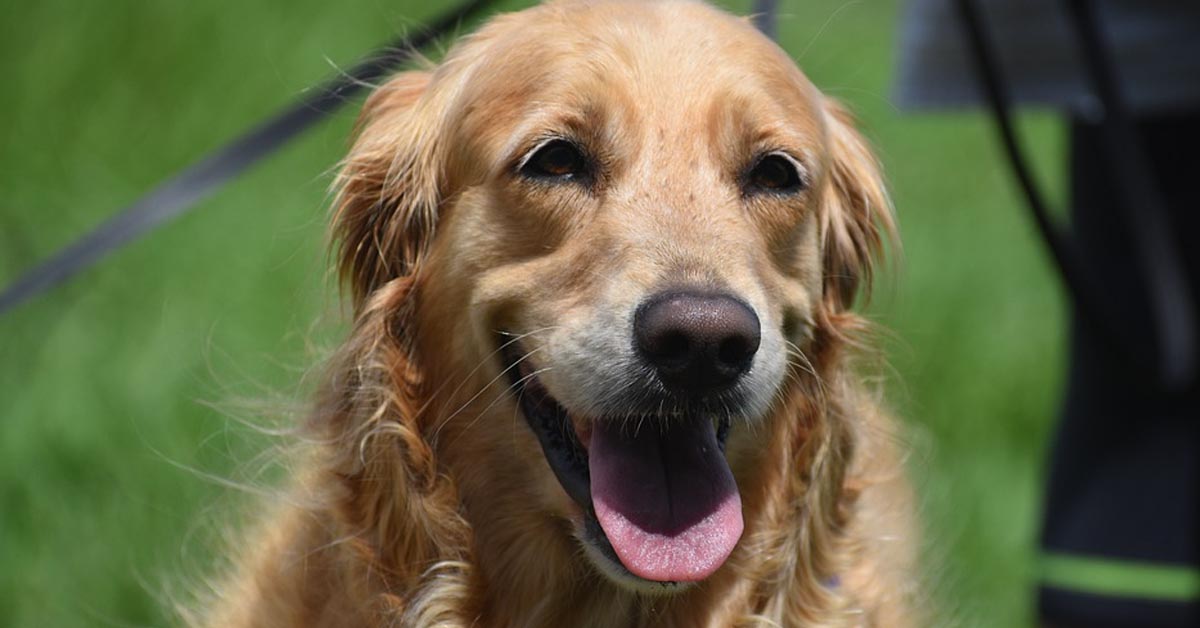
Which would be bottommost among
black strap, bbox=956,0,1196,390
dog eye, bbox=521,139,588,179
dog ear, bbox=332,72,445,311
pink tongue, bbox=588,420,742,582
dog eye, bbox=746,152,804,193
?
black strap, bbox=956,0,1196,390

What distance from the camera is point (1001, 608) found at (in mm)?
5531

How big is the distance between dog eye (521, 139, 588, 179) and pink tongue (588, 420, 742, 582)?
18.8 inches

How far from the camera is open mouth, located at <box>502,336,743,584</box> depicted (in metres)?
2.86

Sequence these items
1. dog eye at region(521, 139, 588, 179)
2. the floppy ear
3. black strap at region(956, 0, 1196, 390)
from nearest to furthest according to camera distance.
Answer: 1. dog eye at region(521, 139, 588, 179)
2. the floppy ear
3. black strap at region(956, 0, 1196, 390)

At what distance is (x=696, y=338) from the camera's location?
2723 mm

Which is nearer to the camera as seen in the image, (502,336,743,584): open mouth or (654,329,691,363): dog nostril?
(654,329,691,363): dog nostril

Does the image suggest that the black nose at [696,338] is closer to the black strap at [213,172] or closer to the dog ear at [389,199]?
the dog ear at [389,199]

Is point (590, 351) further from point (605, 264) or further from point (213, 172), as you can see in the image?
point (213, 172)

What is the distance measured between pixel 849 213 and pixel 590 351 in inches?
36.3

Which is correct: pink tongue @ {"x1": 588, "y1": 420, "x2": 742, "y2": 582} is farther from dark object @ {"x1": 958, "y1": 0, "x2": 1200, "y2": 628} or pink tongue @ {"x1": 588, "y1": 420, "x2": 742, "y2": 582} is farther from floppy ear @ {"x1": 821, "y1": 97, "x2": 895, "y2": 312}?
dark object @ {"x1": 958, "y1": 0, "x2": 1200, "y2": 628}

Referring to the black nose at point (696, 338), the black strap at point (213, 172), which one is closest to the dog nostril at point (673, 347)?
the black nose at point (696, 338)

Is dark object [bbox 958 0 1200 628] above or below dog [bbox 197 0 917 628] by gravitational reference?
below

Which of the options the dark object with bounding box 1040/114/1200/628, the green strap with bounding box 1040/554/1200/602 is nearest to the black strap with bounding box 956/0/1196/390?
the dark object with bounding box 1040/114/1200/628

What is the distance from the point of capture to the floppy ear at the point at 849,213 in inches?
136
